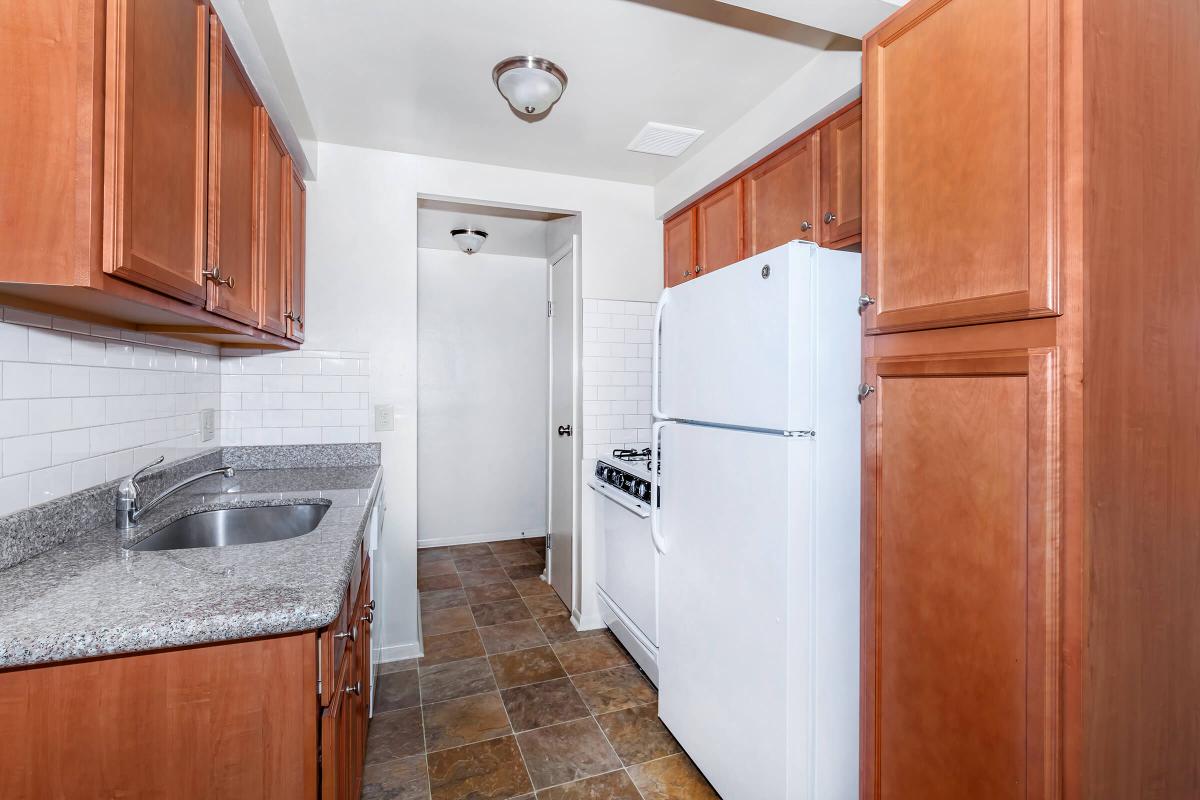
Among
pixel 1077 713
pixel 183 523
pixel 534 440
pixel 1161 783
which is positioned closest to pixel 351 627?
pixel 183 523

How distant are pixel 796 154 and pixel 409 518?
2291mm

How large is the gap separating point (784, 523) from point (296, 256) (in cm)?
213

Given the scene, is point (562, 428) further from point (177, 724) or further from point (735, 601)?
point (177, 724)

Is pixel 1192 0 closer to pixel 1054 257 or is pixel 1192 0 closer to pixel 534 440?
pixel 1054 257

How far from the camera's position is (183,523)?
63.7 inches

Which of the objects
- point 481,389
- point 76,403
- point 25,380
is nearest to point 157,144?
point 25,380

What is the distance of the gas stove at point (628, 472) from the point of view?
2375 mm

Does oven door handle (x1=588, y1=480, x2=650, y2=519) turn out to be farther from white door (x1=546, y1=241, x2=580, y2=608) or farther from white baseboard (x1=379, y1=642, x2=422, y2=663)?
white baseboard (x1=379, y1=642, x2=422, y2=663)

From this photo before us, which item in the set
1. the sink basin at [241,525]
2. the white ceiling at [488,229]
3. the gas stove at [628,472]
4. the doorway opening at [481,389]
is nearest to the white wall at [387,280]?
the white ceiling at [488,229]

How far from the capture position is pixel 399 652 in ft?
8.71

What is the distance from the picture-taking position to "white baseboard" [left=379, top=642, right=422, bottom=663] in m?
2.62

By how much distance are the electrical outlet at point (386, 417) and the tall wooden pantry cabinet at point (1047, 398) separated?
7.07ft

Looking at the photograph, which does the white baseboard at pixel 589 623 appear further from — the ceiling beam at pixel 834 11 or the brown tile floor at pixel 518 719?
the ceiling beam at pixel 834 11

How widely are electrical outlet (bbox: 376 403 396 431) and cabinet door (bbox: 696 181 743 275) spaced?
5.35 ft
